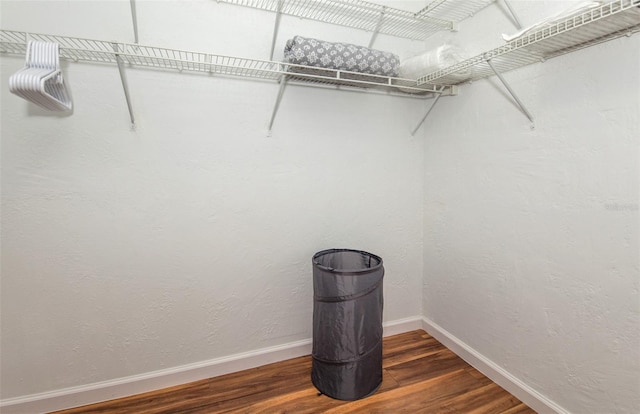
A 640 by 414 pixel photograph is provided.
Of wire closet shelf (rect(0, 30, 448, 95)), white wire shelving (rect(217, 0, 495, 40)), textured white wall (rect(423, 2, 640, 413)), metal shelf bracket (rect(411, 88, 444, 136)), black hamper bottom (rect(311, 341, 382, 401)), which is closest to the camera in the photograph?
textured white wall (rect(423, 2, 640, 413))

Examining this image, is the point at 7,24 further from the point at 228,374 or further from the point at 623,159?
the point at 623,159

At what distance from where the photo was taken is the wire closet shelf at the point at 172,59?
1.21 m

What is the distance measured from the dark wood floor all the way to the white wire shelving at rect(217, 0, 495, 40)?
1896 millimetres

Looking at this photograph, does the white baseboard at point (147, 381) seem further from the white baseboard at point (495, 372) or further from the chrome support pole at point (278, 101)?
the chrome support pole at point (278, 101)

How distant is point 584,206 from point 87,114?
6.87 feet

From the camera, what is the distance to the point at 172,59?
1.34m

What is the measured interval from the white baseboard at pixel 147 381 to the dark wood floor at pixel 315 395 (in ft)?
0.10

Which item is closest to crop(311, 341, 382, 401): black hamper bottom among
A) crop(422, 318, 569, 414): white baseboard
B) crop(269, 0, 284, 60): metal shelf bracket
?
crop(422, 318, 569, 414): white baseboard

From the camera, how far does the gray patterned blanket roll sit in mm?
1416

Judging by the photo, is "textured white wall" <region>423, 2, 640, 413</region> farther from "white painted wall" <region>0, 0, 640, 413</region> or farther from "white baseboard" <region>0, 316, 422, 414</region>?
"white baseboard" <region>0, 316, 422, 414</region>

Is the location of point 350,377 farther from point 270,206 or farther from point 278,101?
point 278,101

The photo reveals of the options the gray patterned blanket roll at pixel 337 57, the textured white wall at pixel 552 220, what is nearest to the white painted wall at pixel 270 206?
the textured white wall at pixel 552 220

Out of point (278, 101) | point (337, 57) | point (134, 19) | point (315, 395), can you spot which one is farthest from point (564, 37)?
point (315, 395)

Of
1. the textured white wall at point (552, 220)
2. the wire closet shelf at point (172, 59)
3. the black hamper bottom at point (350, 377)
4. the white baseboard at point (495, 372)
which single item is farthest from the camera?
the black hamper bottom at point (350, 377)
